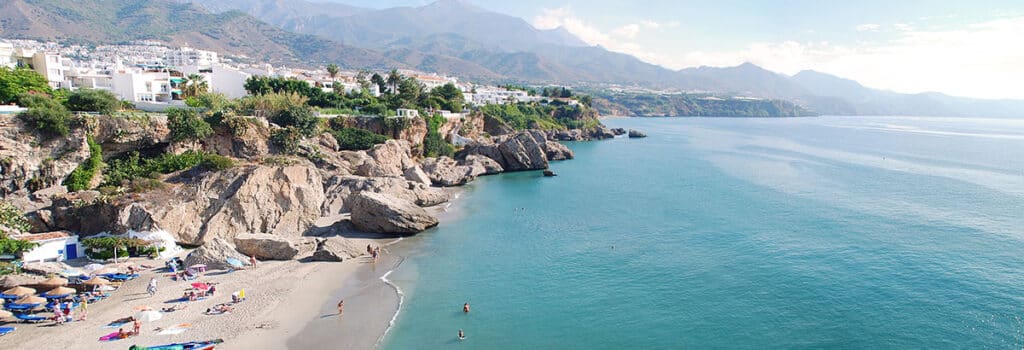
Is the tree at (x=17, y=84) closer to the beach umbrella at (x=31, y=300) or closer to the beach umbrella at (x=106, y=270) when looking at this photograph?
the beach umbrella at (x=106, y=270)

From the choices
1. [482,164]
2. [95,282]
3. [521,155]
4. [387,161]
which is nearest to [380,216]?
[95,282]

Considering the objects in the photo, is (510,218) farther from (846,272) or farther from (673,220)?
(846,272)

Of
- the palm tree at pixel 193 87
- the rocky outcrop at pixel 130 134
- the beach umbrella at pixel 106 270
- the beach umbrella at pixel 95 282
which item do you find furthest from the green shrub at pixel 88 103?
the palm tree at pixel 193 87

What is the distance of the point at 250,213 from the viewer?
103ft

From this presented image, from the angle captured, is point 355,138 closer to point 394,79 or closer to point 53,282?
point 53,282

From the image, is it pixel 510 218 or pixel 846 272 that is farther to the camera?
pixel 510 218

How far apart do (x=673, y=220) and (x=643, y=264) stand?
11400 millimetres

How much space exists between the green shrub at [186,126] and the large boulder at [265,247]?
11.4 metres

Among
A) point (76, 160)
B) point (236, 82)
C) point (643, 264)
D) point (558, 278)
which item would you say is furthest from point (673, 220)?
point (236, 82)

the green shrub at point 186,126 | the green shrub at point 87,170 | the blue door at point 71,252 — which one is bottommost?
the blue door at point 71,252

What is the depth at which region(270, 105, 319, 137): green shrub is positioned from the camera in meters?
44.0

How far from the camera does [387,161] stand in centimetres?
5056

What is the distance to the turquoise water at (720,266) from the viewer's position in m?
21.7

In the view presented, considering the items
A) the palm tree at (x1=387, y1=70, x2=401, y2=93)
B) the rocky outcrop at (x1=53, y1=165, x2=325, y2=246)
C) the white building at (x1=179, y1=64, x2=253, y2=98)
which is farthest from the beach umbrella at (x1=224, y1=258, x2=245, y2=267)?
the palm tree at (x1=387, y1=70, x2=401, y2=93)
